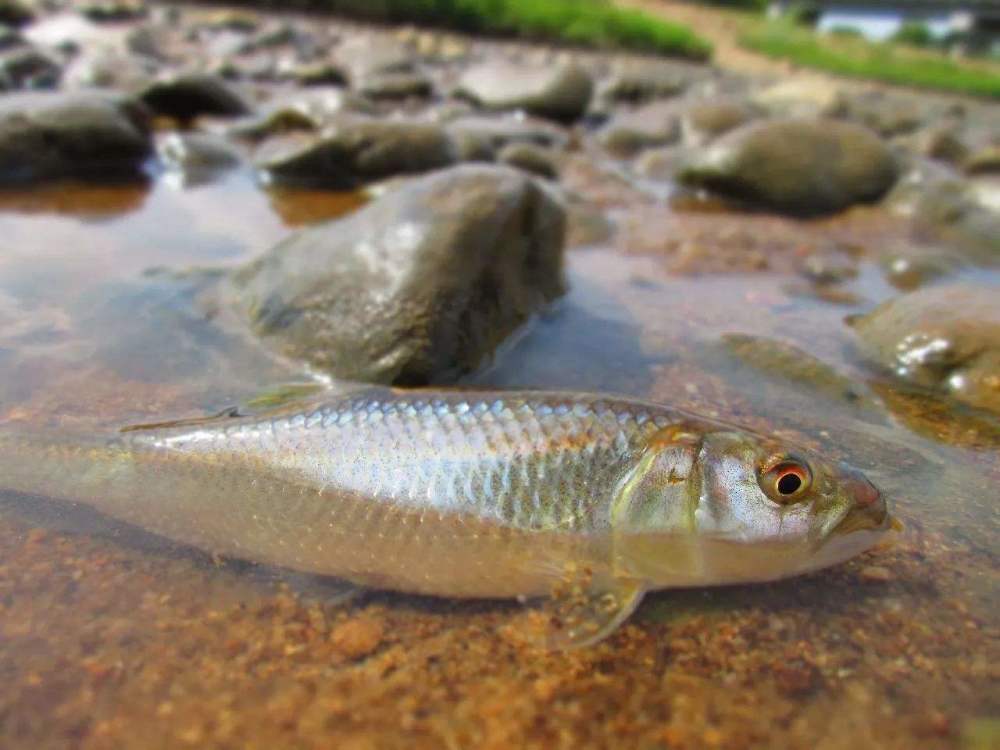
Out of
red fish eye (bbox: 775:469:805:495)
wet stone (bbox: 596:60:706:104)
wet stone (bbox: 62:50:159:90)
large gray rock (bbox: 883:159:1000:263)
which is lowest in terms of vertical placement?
wet stone (bbox: 596:60:706:104)

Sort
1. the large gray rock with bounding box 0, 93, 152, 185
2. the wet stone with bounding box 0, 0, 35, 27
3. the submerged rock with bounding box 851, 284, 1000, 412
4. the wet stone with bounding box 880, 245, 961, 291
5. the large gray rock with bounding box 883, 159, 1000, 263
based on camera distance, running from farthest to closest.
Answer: the wet stone with bounding box 0, 0, 35, 27
the large gray rock with bounding box 883, 159, 1000, 263
the large gray rock with bounding box 0, 93, 152, 185
the wet stone with bounding box 880, 245, 961, 291
the submerged rock with bounding box 851, 284, 1000, 412

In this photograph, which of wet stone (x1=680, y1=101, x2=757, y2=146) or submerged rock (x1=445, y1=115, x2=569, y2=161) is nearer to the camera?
submerged rock (x1=445, y1=115, x2=569, y2=161)

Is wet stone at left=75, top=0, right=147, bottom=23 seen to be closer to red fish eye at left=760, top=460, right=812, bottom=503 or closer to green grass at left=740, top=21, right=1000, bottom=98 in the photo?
red fish eye at left=760, top=460, right=812, bottom=503

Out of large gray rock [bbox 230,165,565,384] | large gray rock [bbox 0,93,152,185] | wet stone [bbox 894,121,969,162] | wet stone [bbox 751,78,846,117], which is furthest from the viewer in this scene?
wet stone [bbox 751,78,846,117]

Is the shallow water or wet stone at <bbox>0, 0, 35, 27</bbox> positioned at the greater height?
the shallow water

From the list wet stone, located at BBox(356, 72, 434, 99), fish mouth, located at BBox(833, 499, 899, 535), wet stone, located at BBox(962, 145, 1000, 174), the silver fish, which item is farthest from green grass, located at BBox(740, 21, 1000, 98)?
the silver fish

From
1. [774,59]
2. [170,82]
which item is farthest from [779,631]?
[774,59]
